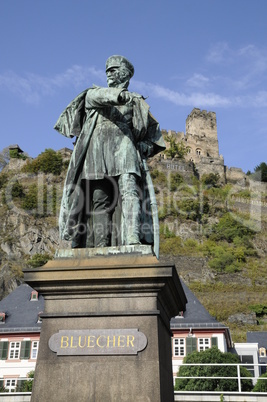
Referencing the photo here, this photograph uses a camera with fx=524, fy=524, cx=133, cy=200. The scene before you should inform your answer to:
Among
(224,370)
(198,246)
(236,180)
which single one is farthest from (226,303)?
(236,180)

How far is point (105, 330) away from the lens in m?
4.17

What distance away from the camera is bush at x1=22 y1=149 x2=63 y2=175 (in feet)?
258

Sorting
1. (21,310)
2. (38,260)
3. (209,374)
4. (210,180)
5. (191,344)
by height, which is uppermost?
(210,180)

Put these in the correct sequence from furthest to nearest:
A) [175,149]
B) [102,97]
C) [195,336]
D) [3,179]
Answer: [175,149], [3,179], [195,336], [102,97]

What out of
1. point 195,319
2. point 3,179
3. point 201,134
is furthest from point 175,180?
point 195,319

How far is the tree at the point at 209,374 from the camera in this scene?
1859cm

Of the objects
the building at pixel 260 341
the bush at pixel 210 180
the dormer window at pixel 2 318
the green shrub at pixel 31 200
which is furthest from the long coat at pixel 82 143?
the bush at pixel 210 180

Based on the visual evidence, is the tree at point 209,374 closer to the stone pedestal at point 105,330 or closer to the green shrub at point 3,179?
the stone pedestal at point 105,330

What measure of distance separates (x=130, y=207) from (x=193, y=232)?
67.2 metres

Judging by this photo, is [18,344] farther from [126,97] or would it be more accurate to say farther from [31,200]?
[31,200]

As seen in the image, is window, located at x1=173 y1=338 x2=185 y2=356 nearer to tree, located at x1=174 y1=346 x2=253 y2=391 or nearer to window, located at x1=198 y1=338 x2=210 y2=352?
window, located at x1=198 y1=338 x2=210 y2=352

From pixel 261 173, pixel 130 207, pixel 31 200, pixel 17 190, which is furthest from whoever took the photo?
pixel 261 173

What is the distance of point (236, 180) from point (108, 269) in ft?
302

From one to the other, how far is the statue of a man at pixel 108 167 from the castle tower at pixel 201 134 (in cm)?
9220
